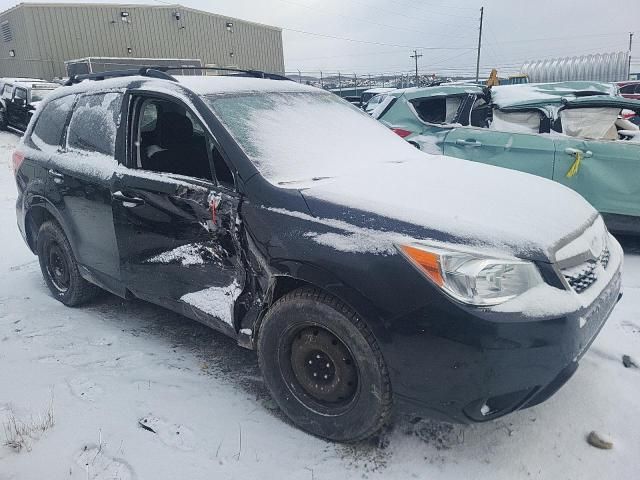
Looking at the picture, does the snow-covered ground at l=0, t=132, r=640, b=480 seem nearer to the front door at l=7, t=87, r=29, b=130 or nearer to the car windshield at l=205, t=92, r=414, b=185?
the car windshield at l=205, t=92, r=414, b=185

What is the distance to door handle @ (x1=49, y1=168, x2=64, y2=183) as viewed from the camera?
3730 mm

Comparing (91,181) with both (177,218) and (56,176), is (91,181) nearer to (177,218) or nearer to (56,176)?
(56,176)

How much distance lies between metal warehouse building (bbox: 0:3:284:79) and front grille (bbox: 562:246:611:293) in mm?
27591

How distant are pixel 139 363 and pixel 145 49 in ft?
Result: 89.3

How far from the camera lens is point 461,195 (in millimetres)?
2516

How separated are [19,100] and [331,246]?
49.9 feet

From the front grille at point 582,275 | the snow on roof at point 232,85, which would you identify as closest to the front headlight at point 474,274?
the front grille at point 582,275

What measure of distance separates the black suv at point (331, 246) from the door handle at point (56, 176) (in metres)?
0.02

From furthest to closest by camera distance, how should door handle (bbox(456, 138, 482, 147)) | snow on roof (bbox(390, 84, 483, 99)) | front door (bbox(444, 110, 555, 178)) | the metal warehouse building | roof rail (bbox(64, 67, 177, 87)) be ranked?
the metal warehouse building < snow on roof (bbox(390, 84, 483, 99)) < door handle (bbox(456, 138, 482, 147)) < front door (bbox(444, 110, 555, 178)) < roof rail (bbox(64, 67, 177, 87))

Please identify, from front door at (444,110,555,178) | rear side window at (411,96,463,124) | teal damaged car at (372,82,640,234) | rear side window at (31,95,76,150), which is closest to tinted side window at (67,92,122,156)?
rear side window at (31,95,76,150)

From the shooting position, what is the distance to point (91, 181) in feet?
11.3

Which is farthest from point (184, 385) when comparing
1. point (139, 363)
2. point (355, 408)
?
point (355, 408)

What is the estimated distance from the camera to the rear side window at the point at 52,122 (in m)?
3.94

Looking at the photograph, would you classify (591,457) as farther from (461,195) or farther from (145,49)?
(145,49)
